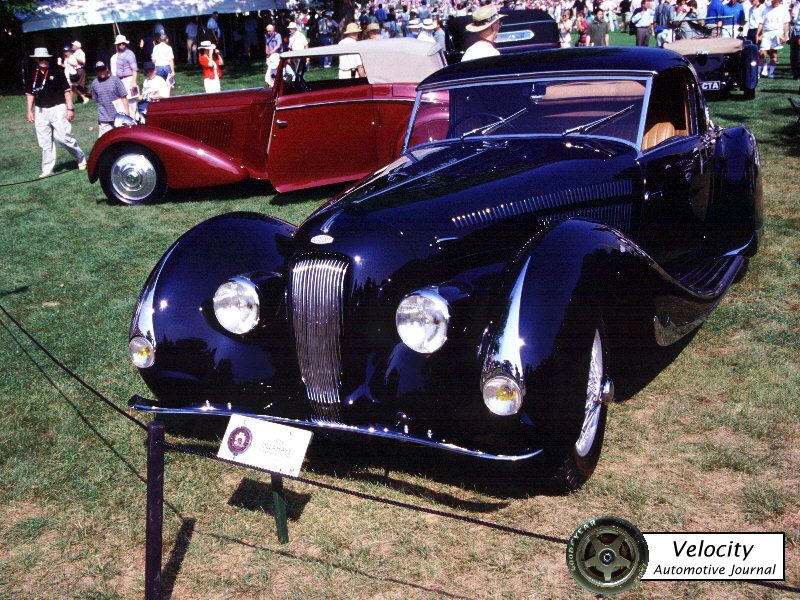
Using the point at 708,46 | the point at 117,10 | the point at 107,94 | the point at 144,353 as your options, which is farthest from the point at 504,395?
the point at 117,10

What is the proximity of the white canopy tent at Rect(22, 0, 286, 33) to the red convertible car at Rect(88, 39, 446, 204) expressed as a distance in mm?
19119

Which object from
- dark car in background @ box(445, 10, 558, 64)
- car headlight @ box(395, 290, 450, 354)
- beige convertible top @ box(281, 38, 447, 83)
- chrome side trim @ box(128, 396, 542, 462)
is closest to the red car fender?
beige convertible top @ box(281, 38, 447, 83)

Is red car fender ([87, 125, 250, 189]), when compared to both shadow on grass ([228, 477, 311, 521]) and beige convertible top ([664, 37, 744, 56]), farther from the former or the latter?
beige convertible top ([664, 37, 744, 56])

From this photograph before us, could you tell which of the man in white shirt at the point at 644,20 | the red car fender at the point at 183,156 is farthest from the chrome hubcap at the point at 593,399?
the man in white shirt at the point at 644,20

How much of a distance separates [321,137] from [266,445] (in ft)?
22.7

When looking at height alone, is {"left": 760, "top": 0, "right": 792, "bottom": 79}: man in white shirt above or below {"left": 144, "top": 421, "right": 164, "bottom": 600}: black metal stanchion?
above

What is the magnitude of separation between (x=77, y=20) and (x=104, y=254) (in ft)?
72.6

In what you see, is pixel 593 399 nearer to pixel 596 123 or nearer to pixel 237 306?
pixel 237 306

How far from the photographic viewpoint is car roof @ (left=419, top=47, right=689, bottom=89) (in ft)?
15.6

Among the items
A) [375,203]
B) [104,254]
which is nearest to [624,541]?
[375,203]

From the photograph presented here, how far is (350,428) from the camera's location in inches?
132

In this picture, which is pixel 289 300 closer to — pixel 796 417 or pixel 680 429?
pixel 680 429

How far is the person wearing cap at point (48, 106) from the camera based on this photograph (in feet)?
38.7

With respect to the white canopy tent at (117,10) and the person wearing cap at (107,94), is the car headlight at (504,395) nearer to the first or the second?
the person wearing cap at (107,94)
